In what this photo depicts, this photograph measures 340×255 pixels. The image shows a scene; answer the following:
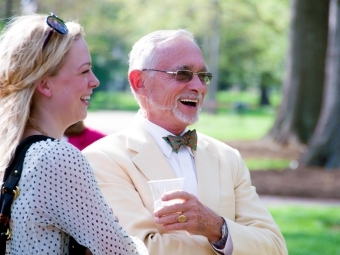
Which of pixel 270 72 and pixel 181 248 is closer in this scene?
pixel 181 248

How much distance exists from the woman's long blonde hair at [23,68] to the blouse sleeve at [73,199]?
214 mm

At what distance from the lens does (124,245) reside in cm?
273

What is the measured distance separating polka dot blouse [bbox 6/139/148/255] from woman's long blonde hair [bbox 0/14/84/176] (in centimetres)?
19

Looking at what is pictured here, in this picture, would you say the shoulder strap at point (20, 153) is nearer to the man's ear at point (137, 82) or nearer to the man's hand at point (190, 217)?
the man's hand at point (190, 217)

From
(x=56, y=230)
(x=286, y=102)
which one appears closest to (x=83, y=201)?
(x=56, y=230)

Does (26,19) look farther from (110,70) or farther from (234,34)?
(110,70)

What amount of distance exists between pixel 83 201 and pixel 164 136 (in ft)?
4.97

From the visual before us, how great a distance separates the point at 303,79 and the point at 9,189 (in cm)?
1818

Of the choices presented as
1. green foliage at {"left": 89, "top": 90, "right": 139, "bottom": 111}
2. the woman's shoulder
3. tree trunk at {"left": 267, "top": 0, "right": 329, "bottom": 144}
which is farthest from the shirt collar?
green foliage at {"left": 89, "top": 90, "right": 139, "bottom": 111}

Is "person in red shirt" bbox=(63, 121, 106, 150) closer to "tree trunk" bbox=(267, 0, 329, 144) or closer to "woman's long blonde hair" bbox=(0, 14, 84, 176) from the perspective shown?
"woman's long blonde hair" bbox=(0, 14, 84, 176)

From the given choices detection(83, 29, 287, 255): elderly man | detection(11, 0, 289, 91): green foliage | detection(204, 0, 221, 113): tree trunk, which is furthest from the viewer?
detection(204, 0, 221, 113): tree trunk

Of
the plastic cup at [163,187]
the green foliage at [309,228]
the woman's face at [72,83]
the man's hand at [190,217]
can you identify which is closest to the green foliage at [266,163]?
the green foliage at [309,228]

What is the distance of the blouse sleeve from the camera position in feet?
8.52

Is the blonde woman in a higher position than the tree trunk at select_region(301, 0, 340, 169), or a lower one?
higher
